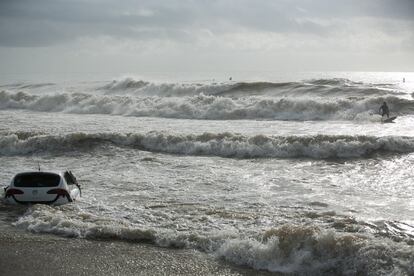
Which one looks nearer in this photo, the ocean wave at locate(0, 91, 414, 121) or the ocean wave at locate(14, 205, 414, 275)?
the ocean wave at locate(14, 205, 414, 275)

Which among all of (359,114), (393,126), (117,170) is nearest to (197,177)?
(117,170)

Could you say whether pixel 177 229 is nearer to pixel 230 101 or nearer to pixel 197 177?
pixel 197 177

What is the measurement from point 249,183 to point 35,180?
288 inches

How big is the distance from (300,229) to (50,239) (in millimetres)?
5696

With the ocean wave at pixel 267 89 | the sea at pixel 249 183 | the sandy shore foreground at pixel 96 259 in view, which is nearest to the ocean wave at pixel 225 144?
the sea at pixel 249 183

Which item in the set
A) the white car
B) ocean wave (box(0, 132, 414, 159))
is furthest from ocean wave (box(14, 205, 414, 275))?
ocean wave (box(0, 132, 414, 159))

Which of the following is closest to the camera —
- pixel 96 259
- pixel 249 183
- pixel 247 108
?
pixel 96 259

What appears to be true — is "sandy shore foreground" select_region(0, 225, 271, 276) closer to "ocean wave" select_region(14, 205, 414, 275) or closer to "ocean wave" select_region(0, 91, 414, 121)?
"ocean wave" select_region(14, 205, 414, 275)

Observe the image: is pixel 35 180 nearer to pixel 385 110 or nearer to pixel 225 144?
pixel 225 144

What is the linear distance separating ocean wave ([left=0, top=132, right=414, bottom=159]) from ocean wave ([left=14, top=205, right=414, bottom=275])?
1253cm

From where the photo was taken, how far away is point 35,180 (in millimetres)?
14461

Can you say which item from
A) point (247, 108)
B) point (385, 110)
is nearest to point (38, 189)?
point (247, 108)

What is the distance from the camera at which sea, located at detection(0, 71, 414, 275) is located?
10523 mm

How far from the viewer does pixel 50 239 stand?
1162cm
